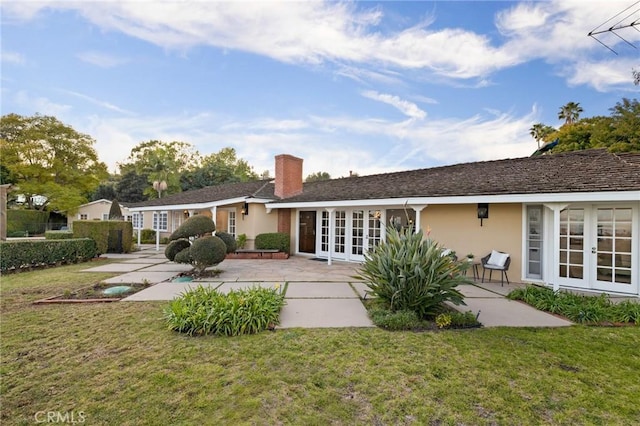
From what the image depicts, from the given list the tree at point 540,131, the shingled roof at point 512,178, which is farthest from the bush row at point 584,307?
the tree at point 540,131

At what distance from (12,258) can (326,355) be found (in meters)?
11.8

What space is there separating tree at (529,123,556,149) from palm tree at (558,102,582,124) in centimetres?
136

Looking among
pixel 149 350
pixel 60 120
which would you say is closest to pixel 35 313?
pixel 149 350

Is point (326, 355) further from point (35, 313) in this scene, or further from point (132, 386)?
point (35, 313)

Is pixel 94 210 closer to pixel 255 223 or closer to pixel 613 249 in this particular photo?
pixel 255 223

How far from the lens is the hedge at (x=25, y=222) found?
26.8 metres

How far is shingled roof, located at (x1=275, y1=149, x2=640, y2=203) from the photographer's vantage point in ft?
24.0

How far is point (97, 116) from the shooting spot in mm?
14570

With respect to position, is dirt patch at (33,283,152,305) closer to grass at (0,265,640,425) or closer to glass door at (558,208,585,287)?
grass at (0,265,640,425)

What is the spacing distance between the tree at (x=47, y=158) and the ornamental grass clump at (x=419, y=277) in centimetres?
3440

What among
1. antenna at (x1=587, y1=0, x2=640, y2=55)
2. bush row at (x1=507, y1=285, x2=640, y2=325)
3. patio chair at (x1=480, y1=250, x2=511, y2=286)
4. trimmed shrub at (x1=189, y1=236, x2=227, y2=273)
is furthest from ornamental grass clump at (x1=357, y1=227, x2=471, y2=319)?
trimmed shrub at (x1=189, y1=236, x2=227, y2=273)

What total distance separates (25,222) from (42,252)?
84.4 feet

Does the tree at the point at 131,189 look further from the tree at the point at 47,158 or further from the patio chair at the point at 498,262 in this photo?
the patio chair at the point at 498,262

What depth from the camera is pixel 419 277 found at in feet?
16.7
